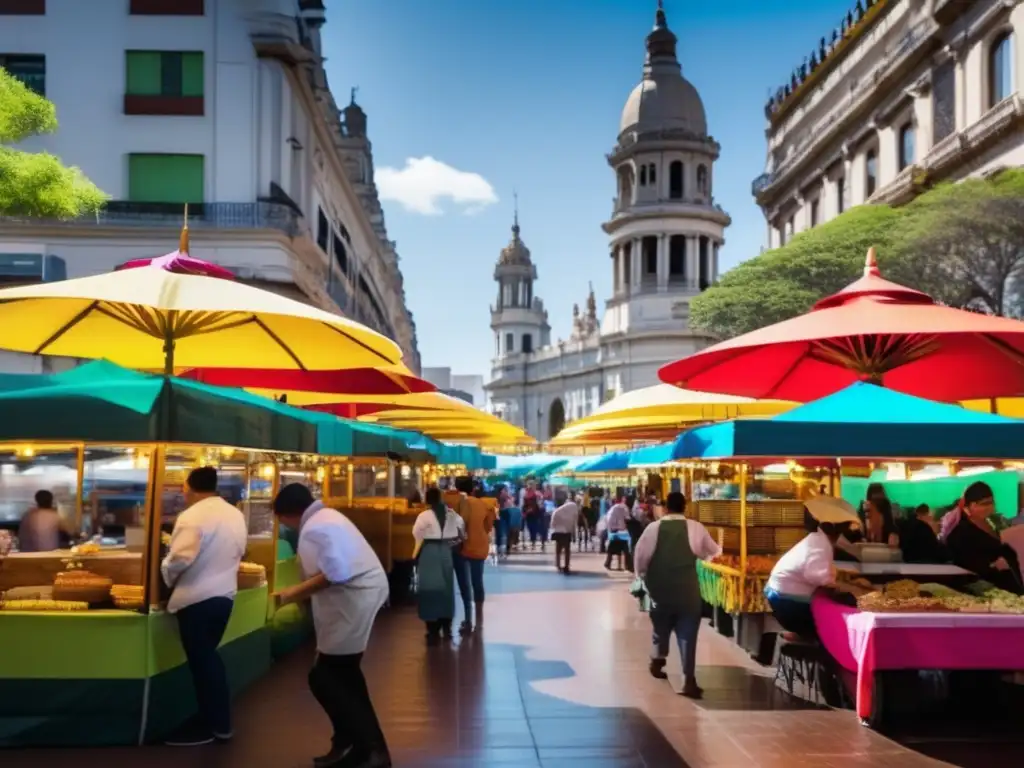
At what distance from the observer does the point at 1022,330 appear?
9195 millimetres

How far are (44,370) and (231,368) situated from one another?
2137 centimetres

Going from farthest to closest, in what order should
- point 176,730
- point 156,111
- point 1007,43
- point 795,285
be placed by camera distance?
point 795,285
point 1007,43
point 156,111
point 176,730

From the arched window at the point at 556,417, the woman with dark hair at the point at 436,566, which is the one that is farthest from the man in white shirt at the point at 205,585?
the arched window at the point at 556,417

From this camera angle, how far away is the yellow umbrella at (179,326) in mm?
8023

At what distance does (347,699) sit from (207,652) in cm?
114

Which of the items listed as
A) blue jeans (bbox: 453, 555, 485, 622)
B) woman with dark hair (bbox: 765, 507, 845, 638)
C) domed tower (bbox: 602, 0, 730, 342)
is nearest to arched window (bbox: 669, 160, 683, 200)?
domed tower (bbox: 602, 0, 730, 342)

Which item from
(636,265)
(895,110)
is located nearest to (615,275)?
(636,265)

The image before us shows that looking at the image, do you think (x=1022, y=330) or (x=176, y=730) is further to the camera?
(x=1022, y=330)

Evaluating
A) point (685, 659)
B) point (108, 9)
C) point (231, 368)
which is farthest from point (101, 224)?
point (685, 659)

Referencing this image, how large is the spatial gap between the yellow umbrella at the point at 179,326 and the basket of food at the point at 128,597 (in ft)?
6.07

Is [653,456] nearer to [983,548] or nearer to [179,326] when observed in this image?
[983,548]

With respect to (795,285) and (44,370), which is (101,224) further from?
(795,285)

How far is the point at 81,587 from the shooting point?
7.41 meters

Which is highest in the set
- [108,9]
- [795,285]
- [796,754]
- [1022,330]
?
[108,9]
